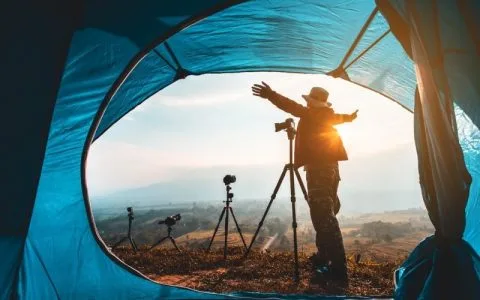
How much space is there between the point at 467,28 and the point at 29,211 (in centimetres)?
326

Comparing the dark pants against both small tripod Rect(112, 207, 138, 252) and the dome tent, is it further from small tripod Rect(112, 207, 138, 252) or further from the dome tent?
small tripod Rect(112, 207, 138, 252)

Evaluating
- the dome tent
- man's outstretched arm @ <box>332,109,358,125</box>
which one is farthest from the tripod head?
the dome tent

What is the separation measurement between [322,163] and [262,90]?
1235 millimetres

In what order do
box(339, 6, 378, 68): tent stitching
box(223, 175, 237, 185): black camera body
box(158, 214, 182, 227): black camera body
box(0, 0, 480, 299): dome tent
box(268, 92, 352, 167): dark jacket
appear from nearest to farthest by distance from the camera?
box(0, 0, 480, 299): dome tent, box(339, 6, 378, 68): tent stitching, box(268, 92, 352, 167): dark jacket, box(223, 175, 237, 185): black camera body, box(158, 214, 182, 227): black camera body

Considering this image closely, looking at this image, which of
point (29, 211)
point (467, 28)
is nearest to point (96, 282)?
point (29, 211)

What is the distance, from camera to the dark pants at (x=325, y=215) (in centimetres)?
407

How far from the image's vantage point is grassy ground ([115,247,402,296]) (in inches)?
153

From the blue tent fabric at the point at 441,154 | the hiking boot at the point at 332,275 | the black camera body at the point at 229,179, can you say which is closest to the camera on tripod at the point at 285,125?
the black camera body at the point at 229,179

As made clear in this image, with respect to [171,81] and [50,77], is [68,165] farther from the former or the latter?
[171,81]

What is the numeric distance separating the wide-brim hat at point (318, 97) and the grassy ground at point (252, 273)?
2.28m

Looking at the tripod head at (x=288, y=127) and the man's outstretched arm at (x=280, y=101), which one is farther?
the tripod head at (x=288, y=127)

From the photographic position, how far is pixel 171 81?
4.61 meters

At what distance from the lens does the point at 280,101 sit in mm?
4129

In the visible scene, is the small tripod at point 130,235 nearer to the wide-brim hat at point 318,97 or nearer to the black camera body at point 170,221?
the black camera body at point 170,221
